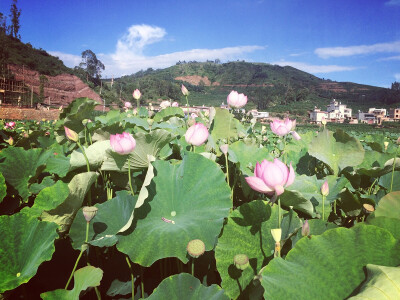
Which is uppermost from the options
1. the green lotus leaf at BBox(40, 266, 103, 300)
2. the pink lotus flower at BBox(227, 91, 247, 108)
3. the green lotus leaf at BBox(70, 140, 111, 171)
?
the pink lotus flower at BBox(227, 91, 247, 108)


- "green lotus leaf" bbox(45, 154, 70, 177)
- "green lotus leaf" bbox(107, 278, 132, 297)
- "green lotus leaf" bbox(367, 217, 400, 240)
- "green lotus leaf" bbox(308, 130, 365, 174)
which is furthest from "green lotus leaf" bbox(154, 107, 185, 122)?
"green lotus leaf" bbox(367, 217, 400, 240)

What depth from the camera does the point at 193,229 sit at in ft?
2.41

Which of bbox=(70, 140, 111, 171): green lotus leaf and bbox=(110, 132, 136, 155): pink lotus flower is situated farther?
bbox=(70, 140, 111, 171): green lotus leaf

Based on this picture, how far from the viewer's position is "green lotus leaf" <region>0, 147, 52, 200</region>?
114 centimetres

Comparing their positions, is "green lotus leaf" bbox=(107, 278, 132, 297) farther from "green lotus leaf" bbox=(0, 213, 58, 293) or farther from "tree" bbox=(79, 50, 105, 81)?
"tree" bbox=(79, 50, 105, 81)

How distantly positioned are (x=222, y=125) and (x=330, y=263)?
3.08 feet

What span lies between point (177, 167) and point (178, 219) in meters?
0.17

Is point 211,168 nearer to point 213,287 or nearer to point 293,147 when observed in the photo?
point 213,287

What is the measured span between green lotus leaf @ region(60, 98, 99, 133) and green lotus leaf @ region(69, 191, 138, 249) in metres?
0.60

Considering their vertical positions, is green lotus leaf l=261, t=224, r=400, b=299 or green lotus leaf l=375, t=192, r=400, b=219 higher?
green lotus leaf l=375, t=192, r=400, b=219

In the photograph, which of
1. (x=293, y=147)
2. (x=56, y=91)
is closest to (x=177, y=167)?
(x=293, y=147)

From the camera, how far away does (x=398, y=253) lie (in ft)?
1.54

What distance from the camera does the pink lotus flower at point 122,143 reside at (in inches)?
31.9

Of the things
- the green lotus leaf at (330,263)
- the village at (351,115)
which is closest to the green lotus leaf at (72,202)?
the green lotus leaf at (330,263)
